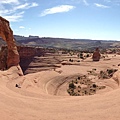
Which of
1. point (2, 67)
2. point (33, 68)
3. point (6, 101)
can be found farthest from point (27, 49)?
point (6, 101)

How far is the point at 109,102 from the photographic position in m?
17.0

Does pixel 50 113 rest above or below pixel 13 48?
below

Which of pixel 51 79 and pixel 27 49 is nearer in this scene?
pixel 51 79

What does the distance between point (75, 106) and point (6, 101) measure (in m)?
5.32

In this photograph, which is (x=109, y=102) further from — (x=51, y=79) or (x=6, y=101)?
(x=51, y=79)

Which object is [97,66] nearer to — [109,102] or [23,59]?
[23,59]

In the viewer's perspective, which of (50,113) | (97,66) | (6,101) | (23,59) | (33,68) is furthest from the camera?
(23,59)

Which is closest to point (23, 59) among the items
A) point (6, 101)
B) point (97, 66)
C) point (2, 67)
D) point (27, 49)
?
point (27, 49)

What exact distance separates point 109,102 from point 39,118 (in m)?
6.05

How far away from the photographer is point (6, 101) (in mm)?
16484

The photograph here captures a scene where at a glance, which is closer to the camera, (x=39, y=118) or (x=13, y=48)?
(x=39, y=118)

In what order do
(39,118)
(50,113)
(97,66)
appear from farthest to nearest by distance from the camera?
(97,66), (50,113), (39,118)

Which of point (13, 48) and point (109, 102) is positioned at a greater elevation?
point (13, 48)

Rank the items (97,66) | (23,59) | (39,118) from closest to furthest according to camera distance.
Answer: (39,118) → (97,66) → (23,59)
